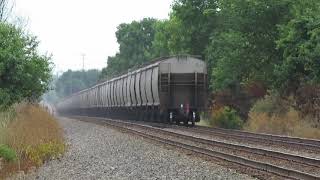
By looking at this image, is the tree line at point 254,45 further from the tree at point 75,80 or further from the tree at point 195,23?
the tree at point 75,80

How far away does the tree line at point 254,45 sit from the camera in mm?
26984

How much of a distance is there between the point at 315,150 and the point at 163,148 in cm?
492

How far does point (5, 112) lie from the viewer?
2536 centimetres

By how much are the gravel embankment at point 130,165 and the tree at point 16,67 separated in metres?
5.92

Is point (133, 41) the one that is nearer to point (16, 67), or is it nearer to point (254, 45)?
point (254, 45)

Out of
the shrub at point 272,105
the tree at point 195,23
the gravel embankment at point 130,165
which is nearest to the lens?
the gravel embankment at point 130,165

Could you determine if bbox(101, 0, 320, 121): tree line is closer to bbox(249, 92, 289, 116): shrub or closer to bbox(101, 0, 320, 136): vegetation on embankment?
bbox(101, 0, 320, 136): vegetation on embankment

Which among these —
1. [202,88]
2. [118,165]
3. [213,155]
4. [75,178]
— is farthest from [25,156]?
[202,88]

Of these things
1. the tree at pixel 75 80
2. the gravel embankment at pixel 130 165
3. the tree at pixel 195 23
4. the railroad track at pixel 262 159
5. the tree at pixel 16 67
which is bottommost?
the gravel embankment at pixel 130 165

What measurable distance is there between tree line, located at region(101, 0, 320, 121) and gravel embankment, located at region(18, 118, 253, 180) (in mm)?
9920

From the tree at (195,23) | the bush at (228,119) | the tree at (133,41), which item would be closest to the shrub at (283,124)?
the bush at (228,119)

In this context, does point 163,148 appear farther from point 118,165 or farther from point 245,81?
point 245,81

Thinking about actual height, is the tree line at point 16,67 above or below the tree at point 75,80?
below

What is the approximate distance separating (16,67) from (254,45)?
51.3 feet
